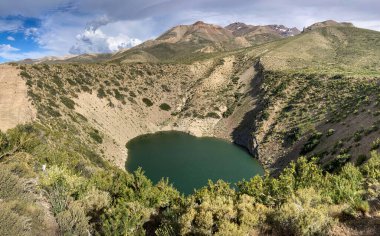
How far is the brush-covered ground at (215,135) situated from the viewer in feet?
63.7

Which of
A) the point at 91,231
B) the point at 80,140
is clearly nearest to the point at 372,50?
the point at 80,140

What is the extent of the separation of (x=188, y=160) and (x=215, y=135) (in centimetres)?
2785

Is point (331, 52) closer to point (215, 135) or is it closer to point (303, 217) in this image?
point (215, 135)

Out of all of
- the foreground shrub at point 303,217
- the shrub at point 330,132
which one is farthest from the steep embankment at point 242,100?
the foreground shrub at point 303,217

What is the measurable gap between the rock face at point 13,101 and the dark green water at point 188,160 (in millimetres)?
24106

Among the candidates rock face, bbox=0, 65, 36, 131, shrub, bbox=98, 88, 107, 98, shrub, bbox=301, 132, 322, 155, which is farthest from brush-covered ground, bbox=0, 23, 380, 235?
rock face, bbox=0, 65, 36, 131

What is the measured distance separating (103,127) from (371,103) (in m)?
64.4

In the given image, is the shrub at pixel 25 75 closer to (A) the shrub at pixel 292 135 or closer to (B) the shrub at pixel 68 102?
(B) the shrub at pixel 68 102

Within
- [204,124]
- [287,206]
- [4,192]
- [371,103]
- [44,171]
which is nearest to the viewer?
[287,206]

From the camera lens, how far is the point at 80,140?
73.1 m

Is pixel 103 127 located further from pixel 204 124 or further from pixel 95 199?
pixel 95 199

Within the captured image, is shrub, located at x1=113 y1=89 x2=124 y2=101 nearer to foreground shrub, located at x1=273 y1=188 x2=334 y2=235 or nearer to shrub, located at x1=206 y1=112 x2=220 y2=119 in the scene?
shrub, located at x1=206 y1=112 x2=220 y2=119

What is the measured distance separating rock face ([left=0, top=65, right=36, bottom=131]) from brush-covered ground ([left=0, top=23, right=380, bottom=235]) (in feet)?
6.37

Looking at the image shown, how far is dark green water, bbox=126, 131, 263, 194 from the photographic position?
64.3 m
